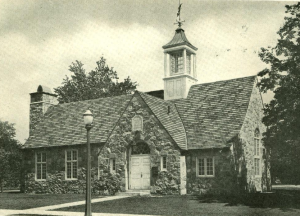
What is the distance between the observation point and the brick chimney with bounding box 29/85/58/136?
102 ft

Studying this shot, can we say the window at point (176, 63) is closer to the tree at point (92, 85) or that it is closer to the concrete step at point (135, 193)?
the concrete step at point (135, 193)

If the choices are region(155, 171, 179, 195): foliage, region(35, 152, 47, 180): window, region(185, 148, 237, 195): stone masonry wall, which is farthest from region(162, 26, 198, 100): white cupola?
region(35, 152, 47, 180): window

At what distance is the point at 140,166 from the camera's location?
75.5 ft

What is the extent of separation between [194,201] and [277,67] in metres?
6.82

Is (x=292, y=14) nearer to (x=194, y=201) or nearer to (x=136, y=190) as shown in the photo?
(x=194, y=201)

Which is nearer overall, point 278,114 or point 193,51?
point 278,114

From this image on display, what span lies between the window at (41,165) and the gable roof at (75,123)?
73cm

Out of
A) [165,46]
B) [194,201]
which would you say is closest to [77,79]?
[165,46]

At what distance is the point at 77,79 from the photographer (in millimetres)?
54188

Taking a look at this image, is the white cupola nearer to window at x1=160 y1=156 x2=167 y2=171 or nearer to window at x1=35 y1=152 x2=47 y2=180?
window at x1=160 y1=156 x2=167 y2=171

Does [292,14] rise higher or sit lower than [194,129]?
higher

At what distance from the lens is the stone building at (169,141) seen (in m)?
21.9

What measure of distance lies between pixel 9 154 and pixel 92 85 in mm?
22835

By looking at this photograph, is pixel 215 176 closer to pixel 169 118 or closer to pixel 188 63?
pixel 169 118
